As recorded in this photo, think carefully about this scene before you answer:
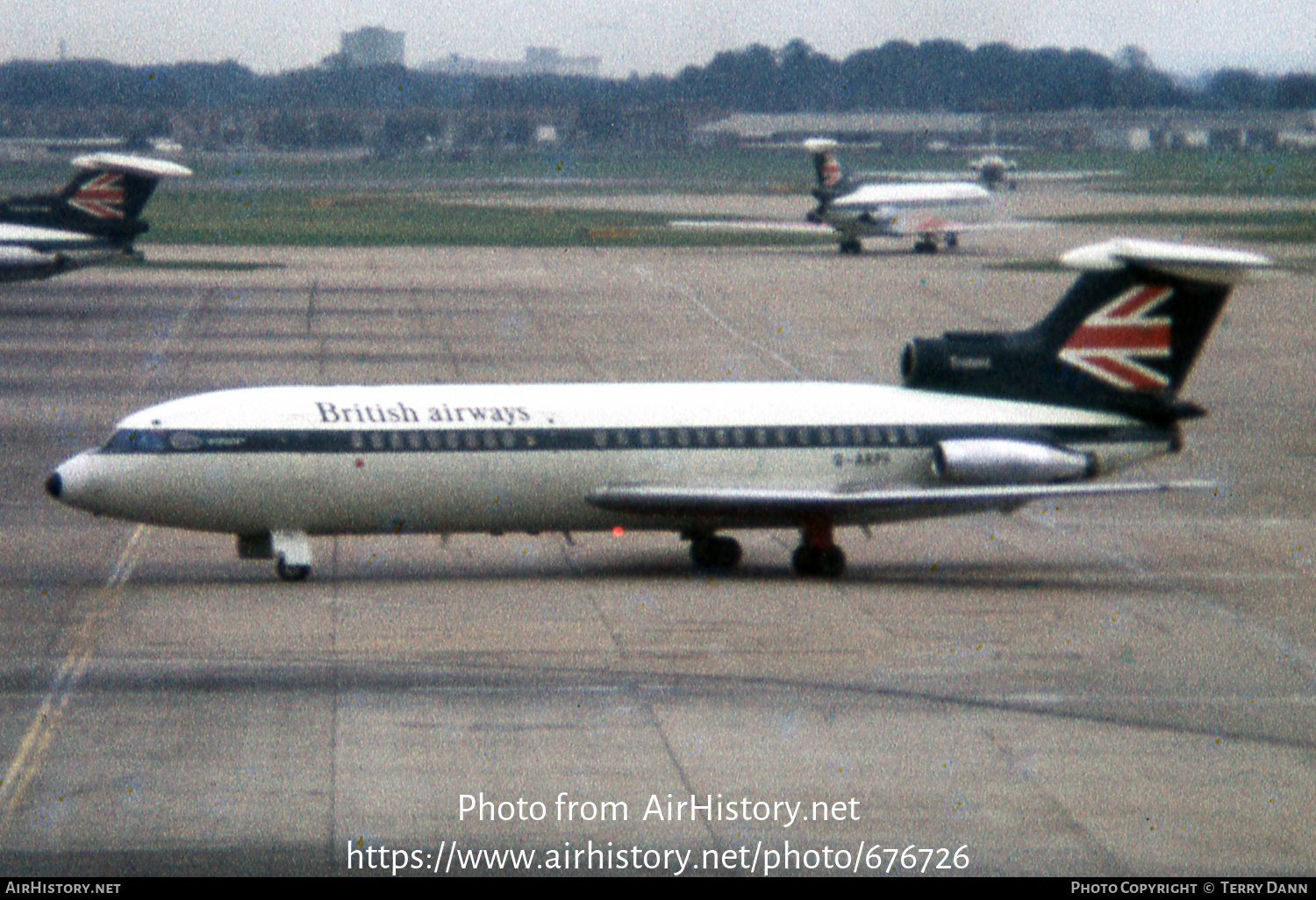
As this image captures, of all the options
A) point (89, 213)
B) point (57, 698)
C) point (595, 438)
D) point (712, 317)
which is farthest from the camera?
point (89, 213)

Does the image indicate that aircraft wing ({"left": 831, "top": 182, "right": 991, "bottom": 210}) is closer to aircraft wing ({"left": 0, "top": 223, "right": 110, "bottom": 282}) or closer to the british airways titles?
aircraft wing ({"left": 0, "top": 223, "right": 110, "bottom": 282})

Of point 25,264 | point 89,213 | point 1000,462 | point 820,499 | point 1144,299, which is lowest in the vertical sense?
point 25,264

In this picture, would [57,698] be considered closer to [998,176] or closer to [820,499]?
[820,499]

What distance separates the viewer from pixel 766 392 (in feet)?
104

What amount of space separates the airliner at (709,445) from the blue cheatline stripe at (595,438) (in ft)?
0.11

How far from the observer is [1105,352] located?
104ft

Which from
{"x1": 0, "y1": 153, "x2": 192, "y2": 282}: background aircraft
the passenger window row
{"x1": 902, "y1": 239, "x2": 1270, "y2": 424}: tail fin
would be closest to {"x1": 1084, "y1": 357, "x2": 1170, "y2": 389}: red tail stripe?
{"x1": 902, "y1": 239, "x2": 1270, "y2": 424}: tail fin

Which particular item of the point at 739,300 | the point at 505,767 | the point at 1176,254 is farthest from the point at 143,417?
the point at 739,300

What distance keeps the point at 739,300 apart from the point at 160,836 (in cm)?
6251

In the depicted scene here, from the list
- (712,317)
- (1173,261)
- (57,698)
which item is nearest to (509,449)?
(57,698)

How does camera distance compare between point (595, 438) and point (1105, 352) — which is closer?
point (595, 438)

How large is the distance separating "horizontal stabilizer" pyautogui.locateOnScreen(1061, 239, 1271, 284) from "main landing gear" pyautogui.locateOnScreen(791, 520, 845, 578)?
596 centimetres

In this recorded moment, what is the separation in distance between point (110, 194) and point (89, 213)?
1246 millimetres

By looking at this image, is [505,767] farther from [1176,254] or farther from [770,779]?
[1176,254]
